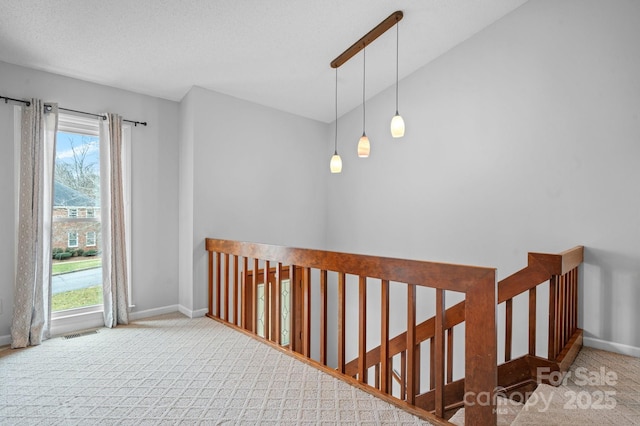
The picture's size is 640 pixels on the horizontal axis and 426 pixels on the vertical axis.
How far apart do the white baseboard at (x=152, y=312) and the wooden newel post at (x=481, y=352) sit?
3.25m

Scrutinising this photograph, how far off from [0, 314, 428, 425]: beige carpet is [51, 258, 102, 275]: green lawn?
2.12 feet

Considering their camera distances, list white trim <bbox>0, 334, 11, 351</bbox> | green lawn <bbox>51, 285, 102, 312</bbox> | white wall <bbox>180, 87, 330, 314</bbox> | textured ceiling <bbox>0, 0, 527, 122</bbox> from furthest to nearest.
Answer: white wall <bbox>180, 87, 330, 314</bbox> → green lawn <bbox>51, 285, 102, 312</bbox> → white trim <bbox>0, 334, 11, 351</bbox> → textured ceiling <bbox>0, 0, 527, 122</bbox>

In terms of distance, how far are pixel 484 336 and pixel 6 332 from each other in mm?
3733

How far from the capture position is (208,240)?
3.49 m

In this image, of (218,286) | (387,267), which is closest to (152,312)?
(218,286)

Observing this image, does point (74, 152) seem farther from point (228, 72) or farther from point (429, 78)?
point (429, 78)

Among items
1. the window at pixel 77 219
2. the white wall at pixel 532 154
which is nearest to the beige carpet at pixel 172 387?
the window at pixel 77 219

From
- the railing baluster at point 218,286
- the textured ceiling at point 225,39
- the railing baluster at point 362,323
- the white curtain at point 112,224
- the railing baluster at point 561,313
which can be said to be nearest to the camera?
the railing baluster at point 362,323

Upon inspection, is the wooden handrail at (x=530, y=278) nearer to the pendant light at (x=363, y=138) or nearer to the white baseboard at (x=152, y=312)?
the pendant light at (x=363, y=138)

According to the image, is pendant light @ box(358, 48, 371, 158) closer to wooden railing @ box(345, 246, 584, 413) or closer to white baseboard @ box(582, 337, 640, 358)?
wooden railing @ box(345, 246, 584, 413)

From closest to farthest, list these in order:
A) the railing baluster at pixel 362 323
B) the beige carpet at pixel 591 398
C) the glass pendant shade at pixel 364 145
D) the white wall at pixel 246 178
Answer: the beige carpet at pixel 591 398 → the railing baluster at pixel 362 323 → the glass pendant shade at pixel 364 145 → the white wall at pixel 246 178

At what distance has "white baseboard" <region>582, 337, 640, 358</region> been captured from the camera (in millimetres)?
2492

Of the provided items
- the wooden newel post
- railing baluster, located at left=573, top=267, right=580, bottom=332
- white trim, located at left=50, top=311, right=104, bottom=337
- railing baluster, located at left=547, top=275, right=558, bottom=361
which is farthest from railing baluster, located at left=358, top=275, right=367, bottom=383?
white trim, located at left=50, top=311, right=104, bottom=337

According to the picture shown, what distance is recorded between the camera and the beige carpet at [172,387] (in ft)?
5.63
